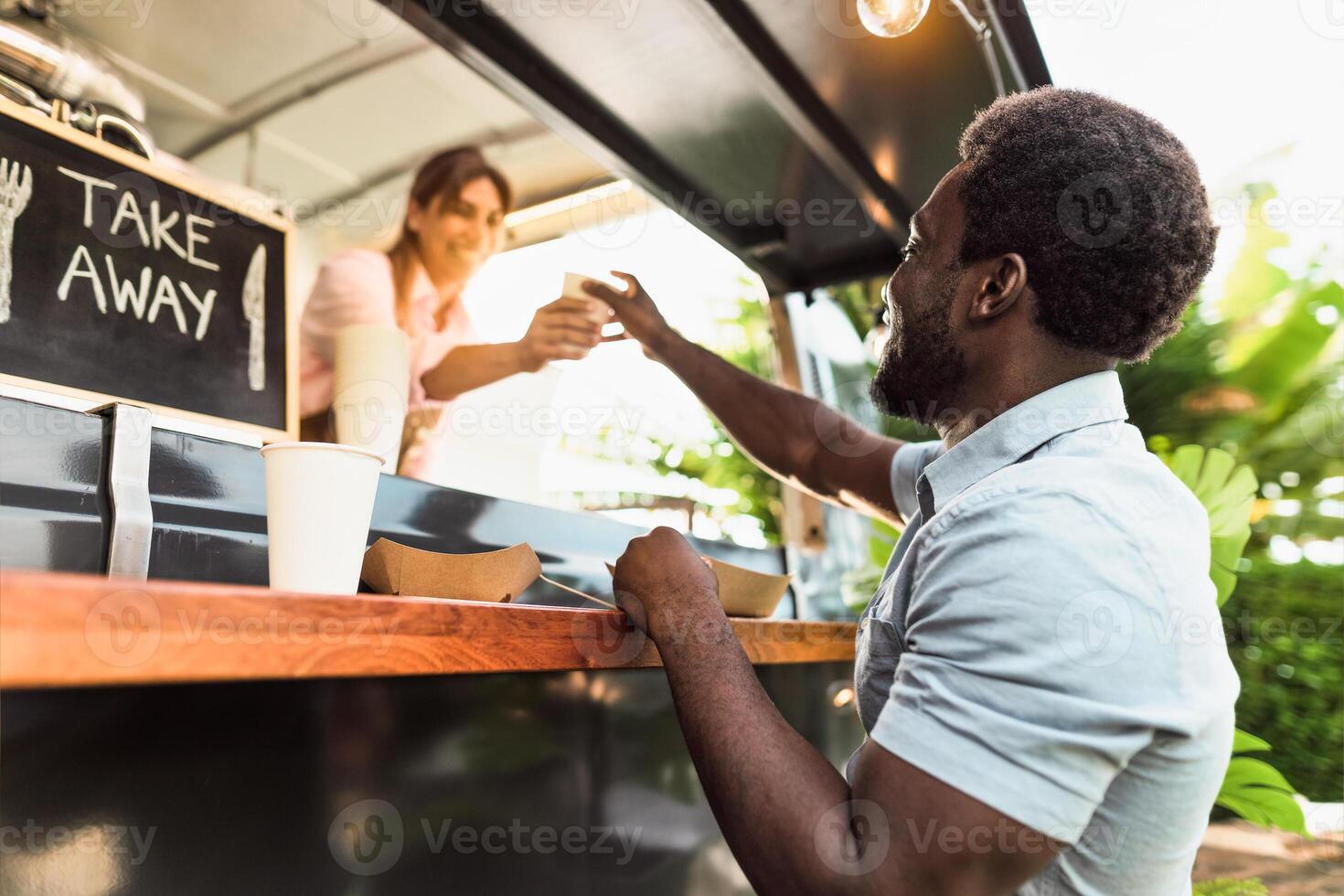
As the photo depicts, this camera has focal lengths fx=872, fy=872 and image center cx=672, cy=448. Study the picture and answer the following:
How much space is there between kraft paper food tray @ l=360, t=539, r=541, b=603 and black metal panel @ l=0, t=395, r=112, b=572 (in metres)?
0.29

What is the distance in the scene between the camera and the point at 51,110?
108 cm

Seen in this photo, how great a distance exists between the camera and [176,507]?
41.1 inches

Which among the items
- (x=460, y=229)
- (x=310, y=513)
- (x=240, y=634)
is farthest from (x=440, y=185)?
(x=240, y=634)

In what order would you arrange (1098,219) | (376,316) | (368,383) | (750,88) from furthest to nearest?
1. (376,316)
2. (750,88)
3. (368,383)
4. (1098,219)

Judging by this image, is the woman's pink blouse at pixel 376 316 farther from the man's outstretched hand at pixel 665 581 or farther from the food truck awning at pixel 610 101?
the man's outstretched hand at pixel 665 581

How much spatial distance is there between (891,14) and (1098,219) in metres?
0.58

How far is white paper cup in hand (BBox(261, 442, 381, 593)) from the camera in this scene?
798mm

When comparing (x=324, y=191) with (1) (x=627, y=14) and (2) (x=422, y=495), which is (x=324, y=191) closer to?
(1) (x=627, y=14)

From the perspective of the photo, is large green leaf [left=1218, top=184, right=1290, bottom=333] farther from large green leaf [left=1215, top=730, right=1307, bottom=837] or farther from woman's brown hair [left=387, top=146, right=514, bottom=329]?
woman's brown hair [left=387, top=146, right=514, bottom=329]

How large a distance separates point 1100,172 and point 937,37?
73 centimetres

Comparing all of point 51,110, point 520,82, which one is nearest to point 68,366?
point 51,110

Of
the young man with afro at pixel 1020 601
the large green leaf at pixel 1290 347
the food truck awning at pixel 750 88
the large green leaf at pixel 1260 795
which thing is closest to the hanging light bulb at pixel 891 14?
the food truck awning at pixel 750 88

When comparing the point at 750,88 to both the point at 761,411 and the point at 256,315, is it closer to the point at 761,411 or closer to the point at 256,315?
the point at 761,411

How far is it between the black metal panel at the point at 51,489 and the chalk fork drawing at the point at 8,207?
13 cm
